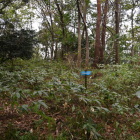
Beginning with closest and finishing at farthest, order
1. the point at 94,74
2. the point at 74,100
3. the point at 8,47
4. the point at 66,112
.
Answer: the point at 66,112 → the point at 74,100 → the point at 94,74 → the point at 8,47

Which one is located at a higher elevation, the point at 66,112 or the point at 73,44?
the point at 73,44

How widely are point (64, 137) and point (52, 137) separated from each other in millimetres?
187

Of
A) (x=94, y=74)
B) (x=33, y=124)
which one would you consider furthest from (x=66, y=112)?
(x=94, y=74)

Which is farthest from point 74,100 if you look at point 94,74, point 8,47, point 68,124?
point 8,47

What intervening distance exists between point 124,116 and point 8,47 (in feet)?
21.1

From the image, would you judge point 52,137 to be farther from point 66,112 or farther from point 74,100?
point 74,100

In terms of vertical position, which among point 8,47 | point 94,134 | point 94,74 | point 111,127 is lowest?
point 111,127

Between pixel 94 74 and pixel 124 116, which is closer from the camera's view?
pixel 124 116

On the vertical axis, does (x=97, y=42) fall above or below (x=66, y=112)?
above

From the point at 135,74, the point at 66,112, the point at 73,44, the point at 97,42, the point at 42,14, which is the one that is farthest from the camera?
the point at 42,14

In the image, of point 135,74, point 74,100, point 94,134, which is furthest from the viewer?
point 135,74

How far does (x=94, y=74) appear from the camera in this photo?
22.3 feet

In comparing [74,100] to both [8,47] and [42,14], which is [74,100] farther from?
[42,14]

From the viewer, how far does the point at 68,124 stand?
8.36 ft
